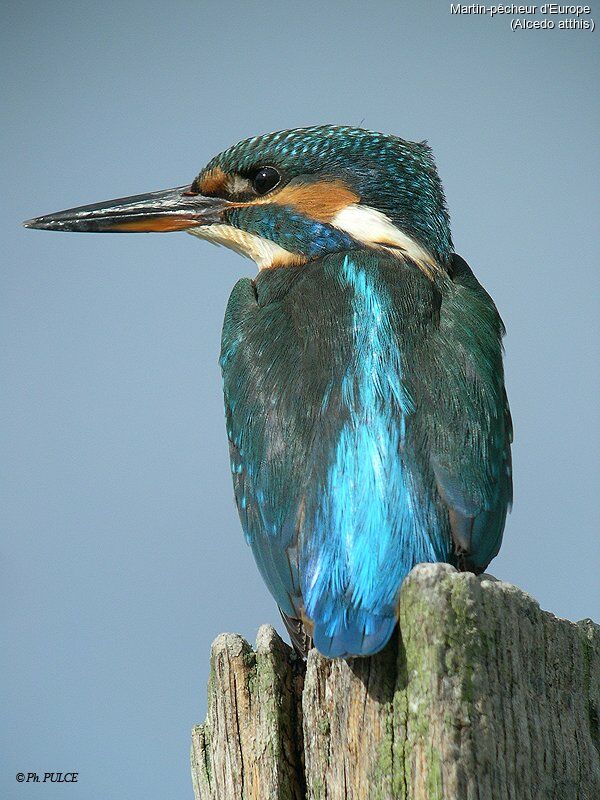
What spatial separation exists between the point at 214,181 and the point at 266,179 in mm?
273

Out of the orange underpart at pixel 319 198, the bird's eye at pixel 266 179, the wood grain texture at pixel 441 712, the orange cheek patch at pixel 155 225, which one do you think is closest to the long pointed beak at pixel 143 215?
the orange cheek patch at pixel 155 225

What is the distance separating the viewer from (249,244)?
420cm

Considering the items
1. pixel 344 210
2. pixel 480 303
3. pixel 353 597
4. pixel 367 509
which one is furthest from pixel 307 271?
→ pixel 353 597

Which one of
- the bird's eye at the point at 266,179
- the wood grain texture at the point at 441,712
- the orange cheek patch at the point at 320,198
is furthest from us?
the bird's eye at the point at 266,179

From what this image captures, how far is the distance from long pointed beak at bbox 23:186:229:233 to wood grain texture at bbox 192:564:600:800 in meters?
2.20

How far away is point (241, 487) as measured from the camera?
3525mm

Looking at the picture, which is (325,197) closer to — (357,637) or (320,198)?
(320,198)

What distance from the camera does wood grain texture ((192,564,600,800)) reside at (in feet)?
7.50

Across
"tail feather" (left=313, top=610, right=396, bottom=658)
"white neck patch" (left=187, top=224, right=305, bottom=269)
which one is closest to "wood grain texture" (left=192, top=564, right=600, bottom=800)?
"tail feather" (left=313, top=610, right=396, bottom=658)

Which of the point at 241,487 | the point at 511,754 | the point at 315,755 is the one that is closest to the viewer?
the point at 511,754

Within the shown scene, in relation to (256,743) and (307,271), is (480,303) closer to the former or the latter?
(307,271)

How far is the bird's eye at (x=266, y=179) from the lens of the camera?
4113 mm

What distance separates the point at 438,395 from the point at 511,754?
3.80 ft

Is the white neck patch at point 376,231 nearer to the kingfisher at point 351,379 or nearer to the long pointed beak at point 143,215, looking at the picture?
the kingfisher at point 351,379
